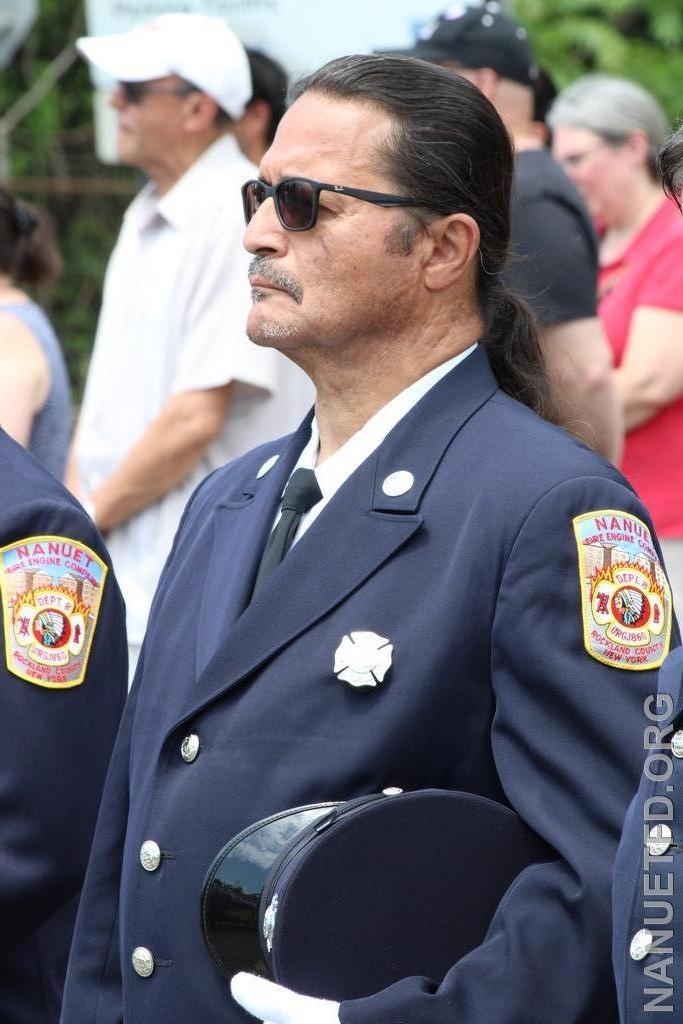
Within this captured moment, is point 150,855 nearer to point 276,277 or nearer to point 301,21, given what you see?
point 276,277

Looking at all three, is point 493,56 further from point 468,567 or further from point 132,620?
point 468,567

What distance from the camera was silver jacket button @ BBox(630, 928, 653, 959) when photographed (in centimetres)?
182

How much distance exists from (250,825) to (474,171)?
1.04 m

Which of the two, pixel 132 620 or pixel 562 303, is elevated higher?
pixel 562 303

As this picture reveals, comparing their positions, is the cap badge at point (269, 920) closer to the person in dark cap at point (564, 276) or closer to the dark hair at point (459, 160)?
the dark hair at point (459, 160)

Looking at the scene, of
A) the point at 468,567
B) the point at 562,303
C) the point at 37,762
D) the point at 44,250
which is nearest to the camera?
the point at 468,567

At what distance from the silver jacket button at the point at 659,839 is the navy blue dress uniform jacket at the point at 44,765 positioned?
1.08m

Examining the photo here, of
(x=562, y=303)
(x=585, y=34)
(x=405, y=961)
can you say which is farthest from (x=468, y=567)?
(x=585, y=34)

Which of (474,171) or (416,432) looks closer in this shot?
(416,432)

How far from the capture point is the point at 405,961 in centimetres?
207

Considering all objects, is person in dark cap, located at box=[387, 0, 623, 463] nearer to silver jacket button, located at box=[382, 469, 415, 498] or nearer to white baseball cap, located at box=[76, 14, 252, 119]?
white baseball cap, located at box=[76, 14, 252, 119]

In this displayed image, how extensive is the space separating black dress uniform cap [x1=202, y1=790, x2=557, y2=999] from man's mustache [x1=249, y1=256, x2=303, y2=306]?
80cm

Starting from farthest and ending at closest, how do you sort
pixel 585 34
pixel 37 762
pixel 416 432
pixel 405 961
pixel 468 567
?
pixel 585 34
pixel 37 762
pixel 416 432
pixel 468 567
pixel 405 961

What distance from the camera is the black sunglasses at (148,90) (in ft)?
15.0
